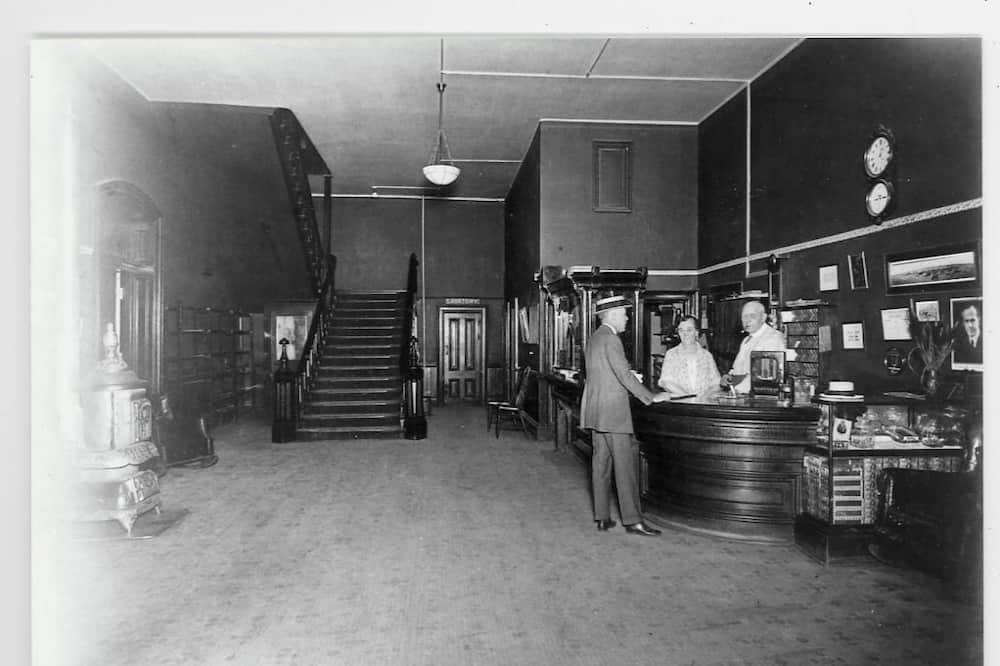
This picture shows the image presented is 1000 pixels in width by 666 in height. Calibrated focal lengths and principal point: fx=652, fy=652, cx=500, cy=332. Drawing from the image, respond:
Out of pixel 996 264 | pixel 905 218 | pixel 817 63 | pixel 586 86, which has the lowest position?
pixel 996 264

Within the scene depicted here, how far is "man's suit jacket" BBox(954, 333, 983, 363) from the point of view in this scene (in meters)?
4.11

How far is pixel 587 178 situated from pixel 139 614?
774 cm

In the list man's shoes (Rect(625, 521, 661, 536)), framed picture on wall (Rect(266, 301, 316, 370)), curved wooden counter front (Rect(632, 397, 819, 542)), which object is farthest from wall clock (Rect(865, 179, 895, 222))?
framed picture on wall (Rect(266, 301, 316, 370))

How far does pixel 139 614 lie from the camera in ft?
12.1

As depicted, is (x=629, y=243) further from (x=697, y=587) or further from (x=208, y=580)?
(x=208, y=580)

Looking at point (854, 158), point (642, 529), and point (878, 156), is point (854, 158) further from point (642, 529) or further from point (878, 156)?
point (642, 529)

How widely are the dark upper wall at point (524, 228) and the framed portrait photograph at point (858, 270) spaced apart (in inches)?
184

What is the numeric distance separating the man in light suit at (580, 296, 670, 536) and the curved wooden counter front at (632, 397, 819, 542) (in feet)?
1.01

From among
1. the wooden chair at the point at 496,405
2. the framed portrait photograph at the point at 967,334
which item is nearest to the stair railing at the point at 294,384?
the wooden chair at the point at 496,405

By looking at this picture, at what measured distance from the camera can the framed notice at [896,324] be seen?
4996 millimetres

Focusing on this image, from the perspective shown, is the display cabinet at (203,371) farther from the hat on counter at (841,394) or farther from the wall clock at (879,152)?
the wall clock at (879,152)

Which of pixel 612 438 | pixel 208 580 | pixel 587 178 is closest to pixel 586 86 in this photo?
pixel 587 178

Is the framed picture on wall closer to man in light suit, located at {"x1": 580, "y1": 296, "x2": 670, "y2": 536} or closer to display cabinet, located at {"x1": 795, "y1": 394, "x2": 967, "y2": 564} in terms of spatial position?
man in light suit, located at {"x1": 580, "y1": 296, "x2": 670, "y2": 536}

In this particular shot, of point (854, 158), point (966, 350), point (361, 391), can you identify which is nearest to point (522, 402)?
point (361, 391)
